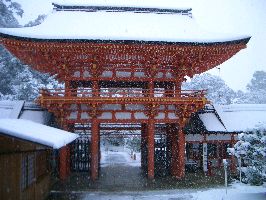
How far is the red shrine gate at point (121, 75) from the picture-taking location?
1983cm

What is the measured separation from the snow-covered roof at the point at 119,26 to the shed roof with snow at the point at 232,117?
5.92 meters

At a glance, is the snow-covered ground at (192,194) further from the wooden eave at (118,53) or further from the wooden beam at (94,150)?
the wooden eave at (118,53)

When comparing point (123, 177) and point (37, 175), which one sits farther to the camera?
point (123, 177)

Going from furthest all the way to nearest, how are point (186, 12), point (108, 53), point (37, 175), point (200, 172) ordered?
point (186, 12)
point (200, 172)
point (108, 53)
point (37, 175)

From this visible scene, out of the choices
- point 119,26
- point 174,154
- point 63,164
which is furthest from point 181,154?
point 119,26

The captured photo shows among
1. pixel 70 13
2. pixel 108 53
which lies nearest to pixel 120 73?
pixel 108 53

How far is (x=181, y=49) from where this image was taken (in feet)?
65.9

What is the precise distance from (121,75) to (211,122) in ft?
24.2

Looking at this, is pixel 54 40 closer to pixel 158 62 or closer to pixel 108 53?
pixel 108 53

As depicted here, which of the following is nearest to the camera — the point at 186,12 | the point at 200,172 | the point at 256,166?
the point at 256,166

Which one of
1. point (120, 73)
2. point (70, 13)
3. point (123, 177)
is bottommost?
point (123, 177)

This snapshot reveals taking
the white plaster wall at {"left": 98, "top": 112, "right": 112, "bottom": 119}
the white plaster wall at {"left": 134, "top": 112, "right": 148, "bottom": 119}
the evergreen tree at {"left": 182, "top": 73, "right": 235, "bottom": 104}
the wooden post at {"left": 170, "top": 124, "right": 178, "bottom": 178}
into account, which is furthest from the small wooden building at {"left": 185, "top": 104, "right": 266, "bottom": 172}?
the evergreen tree at {"left": 182, "top": 73, "right": 235, "bottom": 104}

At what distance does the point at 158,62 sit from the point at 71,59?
5414mm

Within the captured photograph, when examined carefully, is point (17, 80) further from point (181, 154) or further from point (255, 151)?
point (255, 151)
